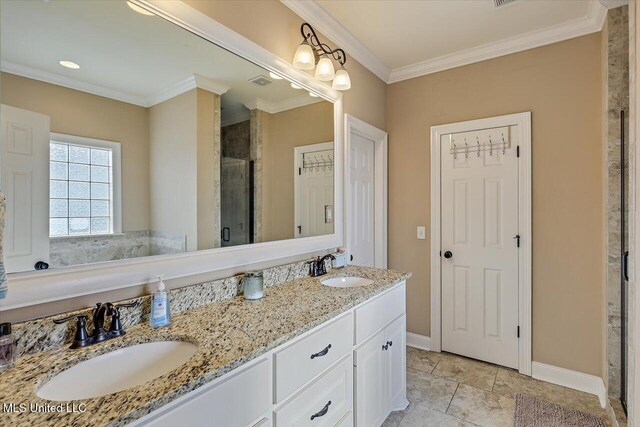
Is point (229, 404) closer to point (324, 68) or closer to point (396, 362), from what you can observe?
point (396, 362)

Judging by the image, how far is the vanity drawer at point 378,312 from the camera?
1.64 metres

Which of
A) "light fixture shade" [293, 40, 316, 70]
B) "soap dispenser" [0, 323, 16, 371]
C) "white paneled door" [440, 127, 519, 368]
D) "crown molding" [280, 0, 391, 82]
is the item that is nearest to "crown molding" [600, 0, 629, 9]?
"white paneled door" [440, 127, 519, 368]

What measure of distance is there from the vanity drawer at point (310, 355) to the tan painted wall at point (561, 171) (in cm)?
190

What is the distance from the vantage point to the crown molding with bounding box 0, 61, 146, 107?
991mm

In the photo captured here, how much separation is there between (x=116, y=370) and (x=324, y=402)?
826mm

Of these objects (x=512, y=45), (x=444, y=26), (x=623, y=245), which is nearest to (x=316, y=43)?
(x=444, y=26)

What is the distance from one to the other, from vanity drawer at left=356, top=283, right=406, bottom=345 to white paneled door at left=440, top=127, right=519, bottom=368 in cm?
105

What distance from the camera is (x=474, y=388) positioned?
2.34 metres

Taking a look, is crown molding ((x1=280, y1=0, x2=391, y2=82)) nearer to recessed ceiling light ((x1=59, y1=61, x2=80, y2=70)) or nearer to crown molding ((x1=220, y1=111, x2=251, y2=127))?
crown molding ((x1=220, y1=111, x2=251, y2=127))

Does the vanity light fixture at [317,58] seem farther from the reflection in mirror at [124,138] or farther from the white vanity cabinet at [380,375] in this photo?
the white vanity cabinet at [380,375]

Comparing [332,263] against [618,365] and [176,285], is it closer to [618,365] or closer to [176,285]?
[176,285]

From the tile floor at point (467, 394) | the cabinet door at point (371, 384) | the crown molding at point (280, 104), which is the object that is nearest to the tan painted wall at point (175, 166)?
the crown molding at point (280, 104)

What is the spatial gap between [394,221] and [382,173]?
19.7 inches

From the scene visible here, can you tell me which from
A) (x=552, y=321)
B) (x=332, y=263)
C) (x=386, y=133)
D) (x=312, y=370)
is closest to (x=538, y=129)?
(x=386, y=133)
